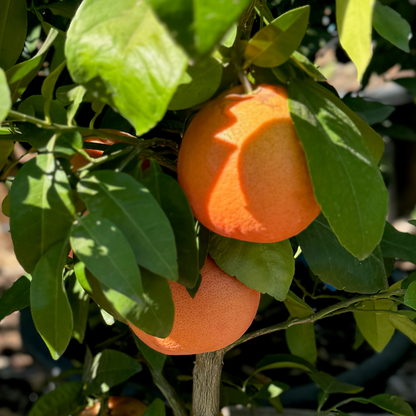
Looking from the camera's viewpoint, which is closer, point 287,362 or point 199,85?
point 199,85

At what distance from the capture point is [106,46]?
281mm

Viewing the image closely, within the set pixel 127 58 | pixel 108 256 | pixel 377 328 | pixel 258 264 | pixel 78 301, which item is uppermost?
pixel 127 58

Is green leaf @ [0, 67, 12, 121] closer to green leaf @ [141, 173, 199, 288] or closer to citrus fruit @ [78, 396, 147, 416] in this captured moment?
green leaf @ [141, 173, 199, 288]

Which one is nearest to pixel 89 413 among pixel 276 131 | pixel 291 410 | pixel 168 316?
→ pixel 291 410

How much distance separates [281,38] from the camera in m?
0.31

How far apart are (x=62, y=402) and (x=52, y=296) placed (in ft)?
1.27

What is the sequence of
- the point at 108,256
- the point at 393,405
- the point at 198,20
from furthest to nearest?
the point at 393,405 → the point at 108,256 → the point at 198,20

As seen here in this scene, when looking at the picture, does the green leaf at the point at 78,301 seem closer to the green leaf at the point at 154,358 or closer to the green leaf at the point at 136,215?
the green leaf at the point at 154,358

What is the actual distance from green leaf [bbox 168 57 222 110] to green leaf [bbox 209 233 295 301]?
13 cm

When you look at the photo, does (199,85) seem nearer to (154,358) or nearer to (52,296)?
(52,296)

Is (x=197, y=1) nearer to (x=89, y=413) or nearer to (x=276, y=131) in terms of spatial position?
(x=276, y=131)

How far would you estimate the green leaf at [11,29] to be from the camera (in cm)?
45

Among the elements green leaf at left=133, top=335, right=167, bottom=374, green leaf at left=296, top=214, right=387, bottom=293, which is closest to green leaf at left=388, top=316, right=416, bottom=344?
green leaf at left=296, top=214, right=387, bottom=293

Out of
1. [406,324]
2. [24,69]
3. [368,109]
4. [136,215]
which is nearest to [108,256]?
[136,215]
